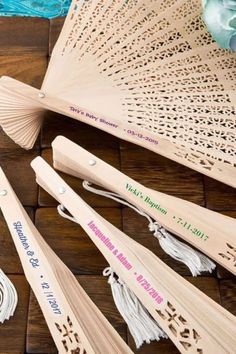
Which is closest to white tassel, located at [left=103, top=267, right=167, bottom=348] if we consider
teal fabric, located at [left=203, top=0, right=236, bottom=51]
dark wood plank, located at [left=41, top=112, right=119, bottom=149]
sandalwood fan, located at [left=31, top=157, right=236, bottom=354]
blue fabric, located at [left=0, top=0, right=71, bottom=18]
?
sandalwood fan, located at [left=31, top=157, right=236, bottom=354]

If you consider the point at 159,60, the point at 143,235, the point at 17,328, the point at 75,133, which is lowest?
the point at 17,328

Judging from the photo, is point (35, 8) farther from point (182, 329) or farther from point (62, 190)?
point (182, 329)

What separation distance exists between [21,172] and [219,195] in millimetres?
292

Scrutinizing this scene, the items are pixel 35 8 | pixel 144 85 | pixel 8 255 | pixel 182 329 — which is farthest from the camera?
pixel 35 8

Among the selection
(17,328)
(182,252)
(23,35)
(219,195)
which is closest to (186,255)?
(182,252)

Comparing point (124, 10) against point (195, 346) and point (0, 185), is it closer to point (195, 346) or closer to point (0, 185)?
point (0, 185)

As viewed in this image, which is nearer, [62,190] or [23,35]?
[62,190]

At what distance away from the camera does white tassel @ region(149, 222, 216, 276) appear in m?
0.69

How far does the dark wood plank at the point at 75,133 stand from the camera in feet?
2.62

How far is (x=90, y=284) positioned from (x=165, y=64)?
363 millimetres

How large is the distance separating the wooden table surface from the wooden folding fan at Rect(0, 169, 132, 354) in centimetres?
3

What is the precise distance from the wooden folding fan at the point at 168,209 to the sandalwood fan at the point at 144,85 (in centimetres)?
7

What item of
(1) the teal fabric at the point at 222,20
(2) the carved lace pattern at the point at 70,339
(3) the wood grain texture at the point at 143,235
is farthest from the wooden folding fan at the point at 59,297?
(1) the teal fabric at the point at 222,20

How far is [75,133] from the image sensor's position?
804mm
